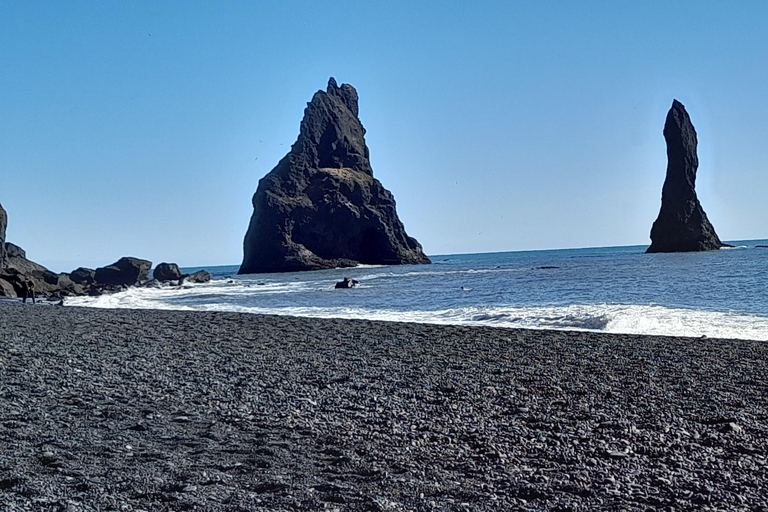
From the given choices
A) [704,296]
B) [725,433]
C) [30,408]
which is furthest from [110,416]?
[704,296]

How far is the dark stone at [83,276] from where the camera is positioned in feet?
189

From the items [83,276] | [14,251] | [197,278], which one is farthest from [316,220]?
[83,276]

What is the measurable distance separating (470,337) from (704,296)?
14.9 metres

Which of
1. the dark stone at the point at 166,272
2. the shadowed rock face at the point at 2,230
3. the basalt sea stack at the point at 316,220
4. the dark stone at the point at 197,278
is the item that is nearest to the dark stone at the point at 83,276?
the shadowed rock face at the point at 2,230

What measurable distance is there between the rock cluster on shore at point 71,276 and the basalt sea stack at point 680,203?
79814 millimetres

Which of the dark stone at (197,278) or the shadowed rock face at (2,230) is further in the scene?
the dark stone at (197,278)

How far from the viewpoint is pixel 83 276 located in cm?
5819

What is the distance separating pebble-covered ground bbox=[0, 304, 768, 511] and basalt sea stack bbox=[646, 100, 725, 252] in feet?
354

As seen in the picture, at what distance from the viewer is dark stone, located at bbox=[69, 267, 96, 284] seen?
57.5 m

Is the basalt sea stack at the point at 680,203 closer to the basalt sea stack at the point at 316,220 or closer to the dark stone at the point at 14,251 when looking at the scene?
the basalt sea stack at the point at 316,220

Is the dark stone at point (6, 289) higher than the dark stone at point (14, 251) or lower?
lower

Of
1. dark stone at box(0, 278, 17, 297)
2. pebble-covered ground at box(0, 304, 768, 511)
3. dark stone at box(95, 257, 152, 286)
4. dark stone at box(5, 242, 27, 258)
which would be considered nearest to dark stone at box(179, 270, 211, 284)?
dark stone at box(95, 257, 152, 286)

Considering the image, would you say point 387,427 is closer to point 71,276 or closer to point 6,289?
point 6,289

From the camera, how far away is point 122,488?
5.29 meters
